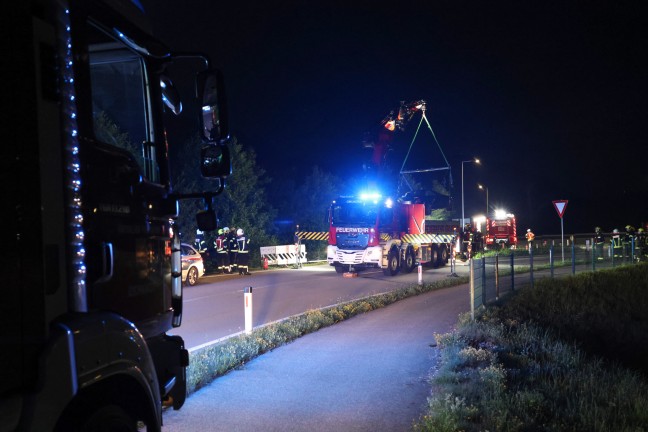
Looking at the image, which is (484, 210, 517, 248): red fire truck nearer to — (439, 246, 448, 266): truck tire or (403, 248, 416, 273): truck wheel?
(439, 246, 448, 266): truck tire

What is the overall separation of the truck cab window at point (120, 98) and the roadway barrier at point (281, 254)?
2343 centimetres

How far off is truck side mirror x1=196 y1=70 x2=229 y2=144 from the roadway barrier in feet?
77.4

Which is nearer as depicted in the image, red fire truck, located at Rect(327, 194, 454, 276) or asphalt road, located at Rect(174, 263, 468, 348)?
asphalt road, located at Rect(174, 263, 468, 348)

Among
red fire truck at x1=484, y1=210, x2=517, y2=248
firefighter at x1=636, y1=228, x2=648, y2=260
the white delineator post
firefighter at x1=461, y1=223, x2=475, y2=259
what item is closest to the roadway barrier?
firefighter at x1=461, y1=223, x2=475, y2=259

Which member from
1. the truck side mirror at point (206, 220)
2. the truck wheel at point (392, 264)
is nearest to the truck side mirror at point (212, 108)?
the truck side mirror at point (206, 220)

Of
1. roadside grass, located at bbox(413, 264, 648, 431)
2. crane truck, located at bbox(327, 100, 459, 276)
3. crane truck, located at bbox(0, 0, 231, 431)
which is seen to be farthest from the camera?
crane truck, located at bbox(327, 100, 459, 276)

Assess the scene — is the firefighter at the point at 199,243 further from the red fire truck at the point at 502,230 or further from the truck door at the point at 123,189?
the red fire truck at the point at 502,230

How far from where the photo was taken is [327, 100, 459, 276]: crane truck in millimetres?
22625

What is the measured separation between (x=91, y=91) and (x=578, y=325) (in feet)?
42.8

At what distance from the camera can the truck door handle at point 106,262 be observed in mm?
3121

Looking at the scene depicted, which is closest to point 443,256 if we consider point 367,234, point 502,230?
point 367,234

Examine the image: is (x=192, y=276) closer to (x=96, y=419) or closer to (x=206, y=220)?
(x=206, y=220)

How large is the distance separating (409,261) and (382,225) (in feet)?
10.1

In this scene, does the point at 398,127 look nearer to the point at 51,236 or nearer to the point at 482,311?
the point at 482,311
